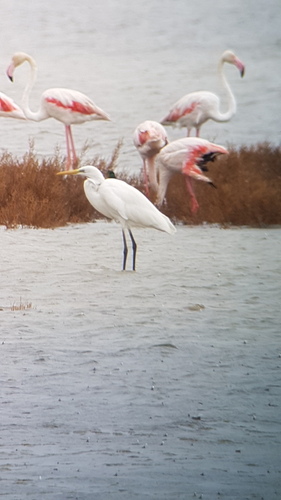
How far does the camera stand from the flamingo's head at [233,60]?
523cm

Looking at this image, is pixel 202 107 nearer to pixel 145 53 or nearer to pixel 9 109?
pixel 145 53

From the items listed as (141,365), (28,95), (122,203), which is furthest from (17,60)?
(141,365)

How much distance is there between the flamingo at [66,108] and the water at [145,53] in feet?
0.11

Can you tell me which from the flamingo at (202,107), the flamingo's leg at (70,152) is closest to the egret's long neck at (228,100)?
the flamingo at (202,107)

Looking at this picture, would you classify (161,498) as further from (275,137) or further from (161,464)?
(275,137)

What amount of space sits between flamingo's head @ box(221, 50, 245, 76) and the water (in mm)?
22

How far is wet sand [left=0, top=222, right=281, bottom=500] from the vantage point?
3.68m

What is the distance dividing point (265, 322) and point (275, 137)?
89cm

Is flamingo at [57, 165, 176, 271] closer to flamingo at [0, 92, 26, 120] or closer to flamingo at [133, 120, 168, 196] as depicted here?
flamingo at [133, 120, 168, 196]

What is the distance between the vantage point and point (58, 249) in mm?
5176

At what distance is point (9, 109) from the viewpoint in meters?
5.33

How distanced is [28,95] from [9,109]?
0.10 metres

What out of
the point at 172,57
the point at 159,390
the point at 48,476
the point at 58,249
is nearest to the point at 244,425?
the point at 159,390

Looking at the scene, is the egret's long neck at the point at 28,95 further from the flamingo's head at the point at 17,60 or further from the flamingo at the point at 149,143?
the flamingo at the point at 149,143
